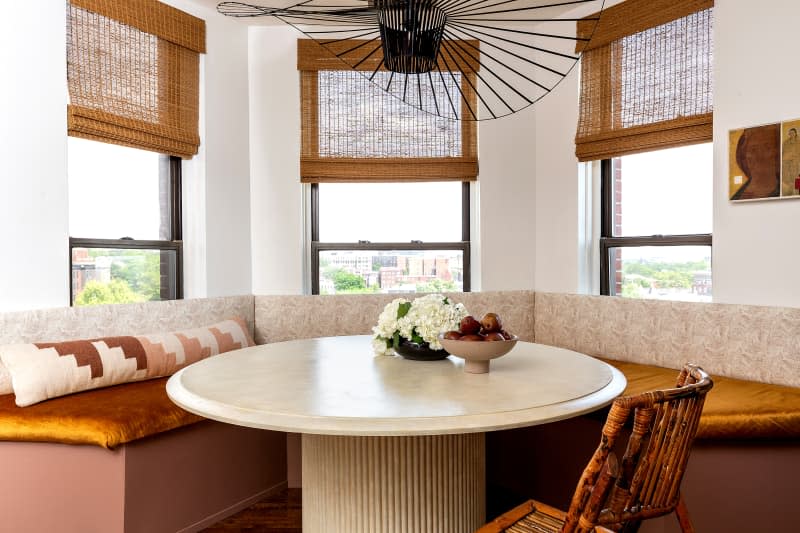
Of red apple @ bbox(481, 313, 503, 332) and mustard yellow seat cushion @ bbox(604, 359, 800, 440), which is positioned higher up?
red apple @ bbox(481, 313, 503, 332)

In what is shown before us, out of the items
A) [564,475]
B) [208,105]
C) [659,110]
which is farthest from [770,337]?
[208,105]

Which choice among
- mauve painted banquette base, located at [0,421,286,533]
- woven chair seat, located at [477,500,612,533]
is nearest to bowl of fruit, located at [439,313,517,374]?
woven chair seat, located at [477,500,612,533]

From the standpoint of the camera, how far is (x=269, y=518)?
2.66 metres

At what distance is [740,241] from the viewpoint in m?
2.74

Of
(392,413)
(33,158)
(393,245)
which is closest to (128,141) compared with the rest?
(33,158)

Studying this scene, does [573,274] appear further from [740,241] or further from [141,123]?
[141,123]

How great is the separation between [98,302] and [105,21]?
4.66ft

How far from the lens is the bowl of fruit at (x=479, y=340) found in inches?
69.3

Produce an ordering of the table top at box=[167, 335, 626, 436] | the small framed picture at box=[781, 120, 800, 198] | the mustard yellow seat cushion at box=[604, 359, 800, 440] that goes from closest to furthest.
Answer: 1. the table top at box=[167, 335, 626, 436]
2. the mustard yellow seat cushion at box=[604, 359, 800, 440]
3. the small framed picture at box=[781, 120, 800, 198]

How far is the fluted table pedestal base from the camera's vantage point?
1742mm

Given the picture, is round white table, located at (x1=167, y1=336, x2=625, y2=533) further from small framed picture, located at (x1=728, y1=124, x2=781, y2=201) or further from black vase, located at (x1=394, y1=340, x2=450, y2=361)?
small framed picture, located at (x1=728, y1=124, x2=781, y2=201)

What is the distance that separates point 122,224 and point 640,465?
9.29 ft

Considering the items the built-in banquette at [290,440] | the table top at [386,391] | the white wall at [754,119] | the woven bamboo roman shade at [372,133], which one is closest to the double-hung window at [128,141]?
the built-in banquette at [290,440]

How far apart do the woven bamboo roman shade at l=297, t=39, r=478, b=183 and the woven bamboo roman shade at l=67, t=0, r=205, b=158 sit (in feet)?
2.28
